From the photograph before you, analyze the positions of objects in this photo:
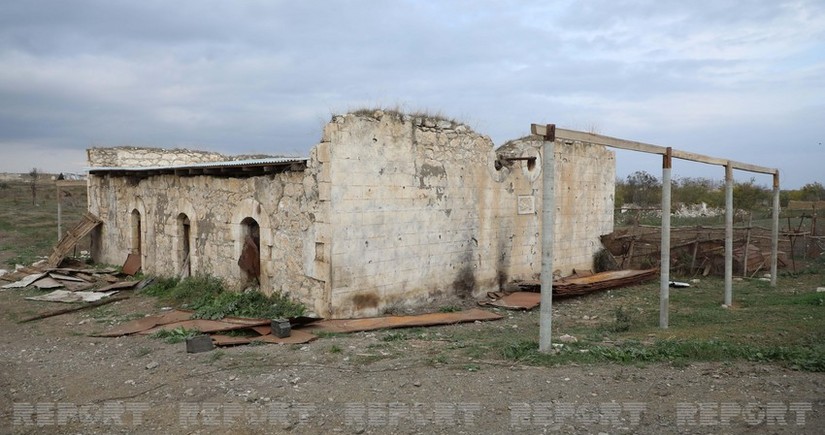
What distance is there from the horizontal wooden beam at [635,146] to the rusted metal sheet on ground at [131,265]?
461 inches

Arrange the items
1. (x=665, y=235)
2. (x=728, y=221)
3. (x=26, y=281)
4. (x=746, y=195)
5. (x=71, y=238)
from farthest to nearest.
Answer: (x=746, y=195)
(x=71, y=238)
(x=26, y=281)
(x=728, y=221)
(x=665, y=235)

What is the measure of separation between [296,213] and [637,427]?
21.7ft

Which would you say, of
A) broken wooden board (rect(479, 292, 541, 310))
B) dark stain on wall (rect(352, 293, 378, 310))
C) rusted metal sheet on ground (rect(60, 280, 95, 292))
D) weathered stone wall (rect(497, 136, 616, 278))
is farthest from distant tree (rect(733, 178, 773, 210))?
rusted metal sheet on ground (rect(60, 280, 95, 292))

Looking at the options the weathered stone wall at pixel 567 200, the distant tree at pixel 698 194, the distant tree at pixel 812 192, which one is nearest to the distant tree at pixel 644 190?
the distant tree at pixel 698 194

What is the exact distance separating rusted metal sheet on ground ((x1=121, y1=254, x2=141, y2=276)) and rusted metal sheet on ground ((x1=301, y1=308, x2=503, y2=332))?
25.9 ft

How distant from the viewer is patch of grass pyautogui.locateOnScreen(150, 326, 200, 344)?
7779 mm

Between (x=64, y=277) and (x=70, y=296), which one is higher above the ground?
(x=64, y=277)

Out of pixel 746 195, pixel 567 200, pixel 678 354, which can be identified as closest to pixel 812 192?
pixel 746 195

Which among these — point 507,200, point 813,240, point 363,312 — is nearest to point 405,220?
point 363,312

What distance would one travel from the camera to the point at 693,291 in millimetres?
12422

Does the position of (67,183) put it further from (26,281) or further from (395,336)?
(395,336)

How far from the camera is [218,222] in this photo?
444 inches

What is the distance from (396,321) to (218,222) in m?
4.77

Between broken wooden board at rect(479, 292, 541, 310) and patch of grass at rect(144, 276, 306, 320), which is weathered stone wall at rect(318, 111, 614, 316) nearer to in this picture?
broken wooden board at rect(479, 292, 541, 310)
